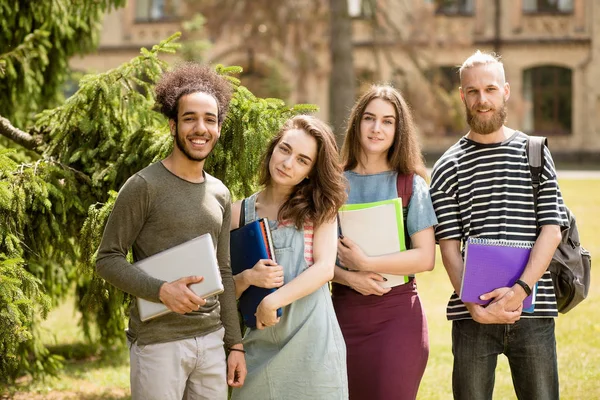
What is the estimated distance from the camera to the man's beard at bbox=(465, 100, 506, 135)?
4.23 m

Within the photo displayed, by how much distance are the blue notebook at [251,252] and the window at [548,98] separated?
103 feet

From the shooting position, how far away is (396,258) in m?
4.05

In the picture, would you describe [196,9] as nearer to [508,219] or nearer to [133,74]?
[133,74]

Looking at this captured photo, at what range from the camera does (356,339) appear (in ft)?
13.7

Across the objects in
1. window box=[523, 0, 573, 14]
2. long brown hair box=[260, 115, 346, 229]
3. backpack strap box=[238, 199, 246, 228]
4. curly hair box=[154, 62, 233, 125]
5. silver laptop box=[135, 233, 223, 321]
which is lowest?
silver laptop box=[135, 233, 223, 321]

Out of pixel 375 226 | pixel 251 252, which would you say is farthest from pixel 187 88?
pixel 375 226

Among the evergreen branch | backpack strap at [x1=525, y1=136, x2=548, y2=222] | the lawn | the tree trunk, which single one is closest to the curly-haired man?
backpack strap at [x1=525, y1=136, x2=548, y2=222]

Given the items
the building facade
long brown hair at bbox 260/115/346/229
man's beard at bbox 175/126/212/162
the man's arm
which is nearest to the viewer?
the man's arm

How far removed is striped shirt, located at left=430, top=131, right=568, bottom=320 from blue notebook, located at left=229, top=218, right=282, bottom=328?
92cm

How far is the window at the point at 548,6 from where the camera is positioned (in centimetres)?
3403

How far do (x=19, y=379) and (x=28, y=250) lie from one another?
3.05 metres

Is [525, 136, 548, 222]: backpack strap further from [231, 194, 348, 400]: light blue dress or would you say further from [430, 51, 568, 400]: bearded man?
[231, 194, 348, 400]: light blue dress

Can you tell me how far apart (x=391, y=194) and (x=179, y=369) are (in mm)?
1297

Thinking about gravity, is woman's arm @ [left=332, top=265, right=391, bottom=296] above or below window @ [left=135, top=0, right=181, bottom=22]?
below
